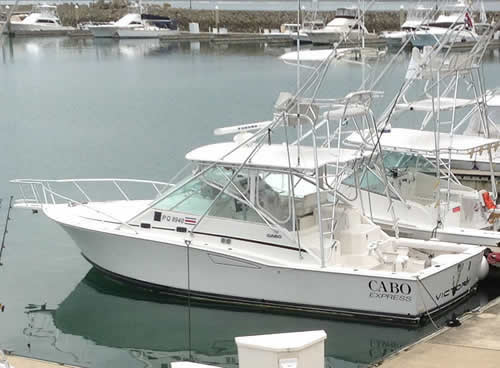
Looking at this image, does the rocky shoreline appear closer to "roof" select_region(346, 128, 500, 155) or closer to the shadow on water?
"roof" select_region(346, 128, 500, 155)

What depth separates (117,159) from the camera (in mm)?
30031

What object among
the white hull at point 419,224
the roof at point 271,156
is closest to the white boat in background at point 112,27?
the white hull at point 419,224

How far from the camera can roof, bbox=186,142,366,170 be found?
1552cm

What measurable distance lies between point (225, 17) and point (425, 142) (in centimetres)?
8253

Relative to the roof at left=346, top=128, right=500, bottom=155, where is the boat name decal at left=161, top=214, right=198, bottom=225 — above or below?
below

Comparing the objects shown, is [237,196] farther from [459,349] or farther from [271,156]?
[459,349]

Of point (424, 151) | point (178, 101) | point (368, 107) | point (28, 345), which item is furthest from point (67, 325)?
point (178, 101)

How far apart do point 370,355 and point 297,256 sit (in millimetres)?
1892

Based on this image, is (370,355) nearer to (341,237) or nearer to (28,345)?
(341,237)

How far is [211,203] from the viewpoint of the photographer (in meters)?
16.0

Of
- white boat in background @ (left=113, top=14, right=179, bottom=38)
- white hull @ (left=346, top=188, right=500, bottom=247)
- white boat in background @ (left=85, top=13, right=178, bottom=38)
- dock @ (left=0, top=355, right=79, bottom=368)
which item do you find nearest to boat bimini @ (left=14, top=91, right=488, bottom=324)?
white hull @ (left=346, top=188, right=500, bottom=247)

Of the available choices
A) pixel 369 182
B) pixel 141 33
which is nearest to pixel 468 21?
pixel 369 182

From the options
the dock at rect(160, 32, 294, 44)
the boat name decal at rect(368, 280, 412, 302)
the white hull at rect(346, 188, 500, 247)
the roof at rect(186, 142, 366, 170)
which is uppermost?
the roof at rect(186, 142, 366, 170)

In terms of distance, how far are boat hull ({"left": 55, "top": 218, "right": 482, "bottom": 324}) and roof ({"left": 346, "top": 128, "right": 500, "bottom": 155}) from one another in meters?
3.15
